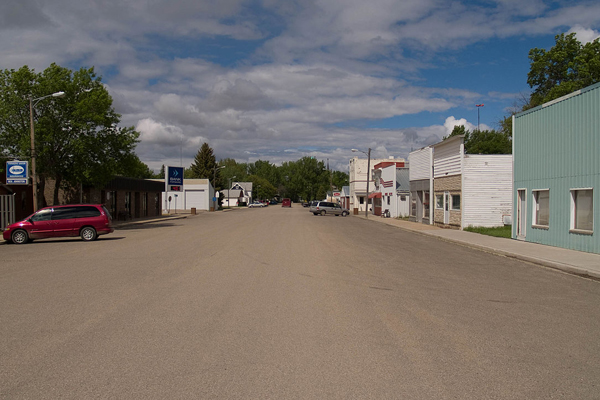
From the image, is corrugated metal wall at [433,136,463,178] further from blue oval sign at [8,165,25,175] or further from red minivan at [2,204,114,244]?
blue oval sign at [8,165,25,175]

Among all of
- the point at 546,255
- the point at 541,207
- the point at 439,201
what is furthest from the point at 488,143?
the point at 546,255

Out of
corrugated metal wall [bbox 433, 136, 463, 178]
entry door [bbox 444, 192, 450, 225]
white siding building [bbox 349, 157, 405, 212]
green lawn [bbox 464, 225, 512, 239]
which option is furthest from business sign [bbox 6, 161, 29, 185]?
white siding building [bbox 349, 157, 405, 212]

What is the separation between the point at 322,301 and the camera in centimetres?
863

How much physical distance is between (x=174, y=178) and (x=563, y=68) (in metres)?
46.2

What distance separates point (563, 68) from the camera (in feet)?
142

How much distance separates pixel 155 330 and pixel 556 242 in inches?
658

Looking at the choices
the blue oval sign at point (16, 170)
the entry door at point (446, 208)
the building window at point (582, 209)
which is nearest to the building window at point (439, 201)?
the entry door at point (446, 208)

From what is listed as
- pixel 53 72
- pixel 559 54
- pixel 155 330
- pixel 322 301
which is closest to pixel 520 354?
pixel 322 301

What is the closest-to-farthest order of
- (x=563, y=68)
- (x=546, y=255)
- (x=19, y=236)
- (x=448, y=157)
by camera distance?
(x=546, y=255)
(x=19, y=236)
(x=448, y=157)
(x=563, y=68)

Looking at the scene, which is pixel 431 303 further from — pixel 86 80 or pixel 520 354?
pixel 86 80

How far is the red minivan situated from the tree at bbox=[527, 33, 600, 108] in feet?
117

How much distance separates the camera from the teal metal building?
53.7 feet

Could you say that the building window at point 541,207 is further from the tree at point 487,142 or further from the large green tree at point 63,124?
the tree at point 487,142

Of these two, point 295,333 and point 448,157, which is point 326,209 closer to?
point 448,157
